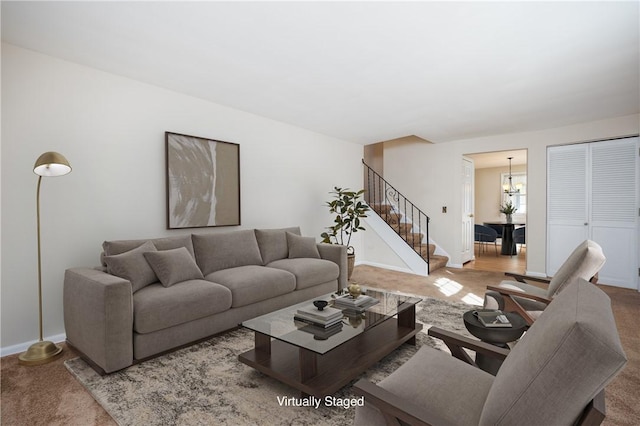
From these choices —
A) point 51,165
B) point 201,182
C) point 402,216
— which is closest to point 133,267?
point 51,165

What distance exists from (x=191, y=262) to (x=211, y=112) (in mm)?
2000

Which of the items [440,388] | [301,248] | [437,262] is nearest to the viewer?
[440,388]

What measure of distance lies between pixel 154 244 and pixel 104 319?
988mm

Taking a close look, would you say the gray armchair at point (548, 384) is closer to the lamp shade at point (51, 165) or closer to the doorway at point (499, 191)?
the lamp shade at point (51, 165)

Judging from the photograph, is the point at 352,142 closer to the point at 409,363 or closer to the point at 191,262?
the point at 191,262

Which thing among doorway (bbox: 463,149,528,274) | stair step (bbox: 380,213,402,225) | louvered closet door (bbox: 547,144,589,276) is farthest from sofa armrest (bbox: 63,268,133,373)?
doorway (bbox: 463,149,528,274)

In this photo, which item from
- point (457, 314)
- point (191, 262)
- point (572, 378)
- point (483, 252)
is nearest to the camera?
point (572, 378)

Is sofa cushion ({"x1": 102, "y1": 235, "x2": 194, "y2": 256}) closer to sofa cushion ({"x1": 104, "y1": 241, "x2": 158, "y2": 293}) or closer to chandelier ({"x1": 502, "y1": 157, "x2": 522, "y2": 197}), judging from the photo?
sofa cushion ({"x1": 104, "y1": 241, "x2": 158, "y2": 293})

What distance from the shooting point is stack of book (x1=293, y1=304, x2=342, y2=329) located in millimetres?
2236

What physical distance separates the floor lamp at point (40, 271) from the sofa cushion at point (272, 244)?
2.11m

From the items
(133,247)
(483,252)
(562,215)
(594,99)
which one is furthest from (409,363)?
(483,252)

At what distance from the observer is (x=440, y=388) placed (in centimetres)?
140

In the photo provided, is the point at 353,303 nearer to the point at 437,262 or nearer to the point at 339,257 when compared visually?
the point at 339,257

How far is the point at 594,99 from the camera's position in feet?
12.8
